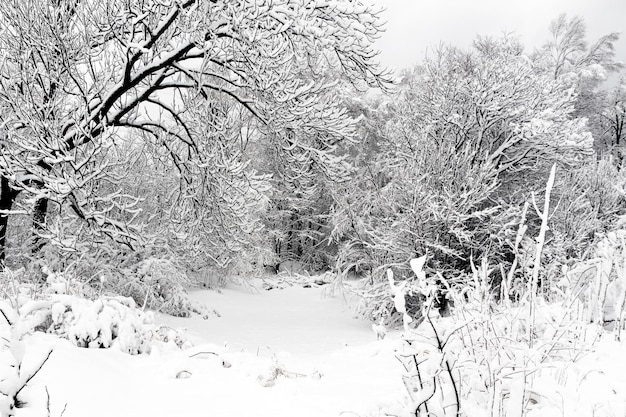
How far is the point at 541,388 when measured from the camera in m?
2.12

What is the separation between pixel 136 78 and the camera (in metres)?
6.57

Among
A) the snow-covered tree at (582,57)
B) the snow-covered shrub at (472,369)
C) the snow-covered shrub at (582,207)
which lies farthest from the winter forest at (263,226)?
the snow-covered tree at (582,57)

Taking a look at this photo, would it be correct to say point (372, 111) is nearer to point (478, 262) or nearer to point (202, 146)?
point (478, 262)

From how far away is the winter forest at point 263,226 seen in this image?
94.7 inches

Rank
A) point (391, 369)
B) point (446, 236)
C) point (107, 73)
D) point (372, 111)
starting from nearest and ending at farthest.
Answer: point (391, 369) → point (107, 73) → point (446, 236) → point (372, 111)

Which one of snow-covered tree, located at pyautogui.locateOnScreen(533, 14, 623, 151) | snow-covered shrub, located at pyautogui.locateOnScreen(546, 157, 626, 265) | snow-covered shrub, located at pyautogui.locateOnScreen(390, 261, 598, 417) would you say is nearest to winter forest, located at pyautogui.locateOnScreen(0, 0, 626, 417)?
snow-covered shrub, located at pyautogui.locateOnScreen(390, 261, 598, 417)

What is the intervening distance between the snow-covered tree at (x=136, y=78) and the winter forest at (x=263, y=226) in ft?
0.17

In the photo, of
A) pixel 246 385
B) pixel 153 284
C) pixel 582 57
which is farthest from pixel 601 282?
pixel 582 57

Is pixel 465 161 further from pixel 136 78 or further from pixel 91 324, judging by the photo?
pixel 91 324

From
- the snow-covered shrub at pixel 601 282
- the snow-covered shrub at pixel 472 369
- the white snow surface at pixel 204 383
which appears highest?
the snow-covered shrub at pixel 601 282

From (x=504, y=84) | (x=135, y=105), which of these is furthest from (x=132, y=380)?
(x=504, y=84)

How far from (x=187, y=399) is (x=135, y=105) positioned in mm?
5521

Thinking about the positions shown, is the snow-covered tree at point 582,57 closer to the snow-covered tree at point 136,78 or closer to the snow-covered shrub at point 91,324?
the snow-covered tree at point 136,78

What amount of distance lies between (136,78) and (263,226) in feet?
11.9
